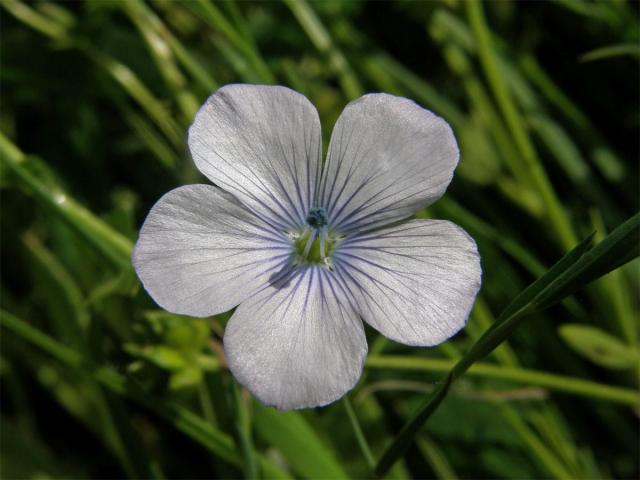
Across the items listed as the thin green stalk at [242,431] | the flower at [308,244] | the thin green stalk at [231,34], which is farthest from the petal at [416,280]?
the thin green stalk at [231,34]

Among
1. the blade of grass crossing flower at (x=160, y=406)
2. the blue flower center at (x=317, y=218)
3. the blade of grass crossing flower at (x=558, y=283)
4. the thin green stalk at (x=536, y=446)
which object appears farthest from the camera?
the thin green stalk at (x=536, y=446)

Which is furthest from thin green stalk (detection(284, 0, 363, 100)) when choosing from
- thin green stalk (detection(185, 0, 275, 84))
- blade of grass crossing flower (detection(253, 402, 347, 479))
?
blade of grass crossing flower (detection(253, 402, 347, 479))

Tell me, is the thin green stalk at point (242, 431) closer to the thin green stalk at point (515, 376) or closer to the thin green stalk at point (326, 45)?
the thin green stalk at point (515, 376)

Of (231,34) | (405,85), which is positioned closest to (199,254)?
(231,34)

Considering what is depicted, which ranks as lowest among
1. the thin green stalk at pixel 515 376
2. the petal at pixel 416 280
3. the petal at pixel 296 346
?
the thin green stalk at pixel 515 376

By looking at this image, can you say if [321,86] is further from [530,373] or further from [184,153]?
[530,373]

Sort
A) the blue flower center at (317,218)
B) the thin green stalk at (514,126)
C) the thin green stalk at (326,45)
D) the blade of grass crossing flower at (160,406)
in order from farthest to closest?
the thin green stalk at (326,45)
the thin green stalk at (514,126)
the blade of grass crossing flower at (160,406)
the blue flower center at (317,218)
